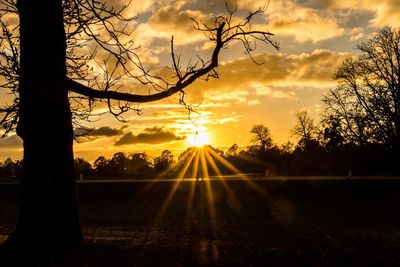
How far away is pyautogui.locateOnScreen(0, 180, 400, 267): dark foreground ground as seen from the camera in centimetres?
834

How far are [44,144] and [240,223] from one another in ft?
39.7

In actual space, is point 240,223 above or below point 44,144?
below

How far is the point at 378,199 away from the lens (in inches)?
1155

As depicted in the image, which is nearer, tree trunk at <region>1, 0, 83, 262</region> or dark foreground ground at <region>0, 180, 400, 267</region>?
dark foreground ground at <region>0, 180, 400, 267</region>

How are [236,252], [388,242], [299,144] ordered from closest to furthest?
[236,252] → [388,242] → [299,144]

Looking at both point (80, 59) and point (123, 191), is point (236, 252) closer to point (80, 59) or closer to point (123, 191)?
point (80, 59)

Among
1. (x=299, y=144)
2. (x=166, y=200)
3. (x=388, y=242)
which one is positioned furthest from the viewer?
(x=299, y=144)

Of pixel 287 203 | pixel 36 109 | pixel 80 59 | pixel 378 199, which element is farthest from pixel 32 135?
pixel 378 199

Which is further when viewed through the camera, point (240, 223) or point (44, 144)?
point (240, 223)

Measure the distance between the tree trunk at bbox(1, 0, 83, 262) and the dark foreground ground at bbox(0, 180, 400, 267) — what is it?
0.79 m

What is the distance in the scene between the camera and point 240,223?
782 inches

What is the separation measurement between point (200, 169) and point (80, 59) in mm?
67462

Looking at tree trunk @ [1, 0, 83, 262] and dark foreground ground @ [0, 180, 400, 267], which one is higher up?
tree trunk @ [1, 0, 83, 262]

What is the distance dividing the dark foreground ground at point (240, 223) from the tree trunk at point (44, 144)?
31.0 inches
